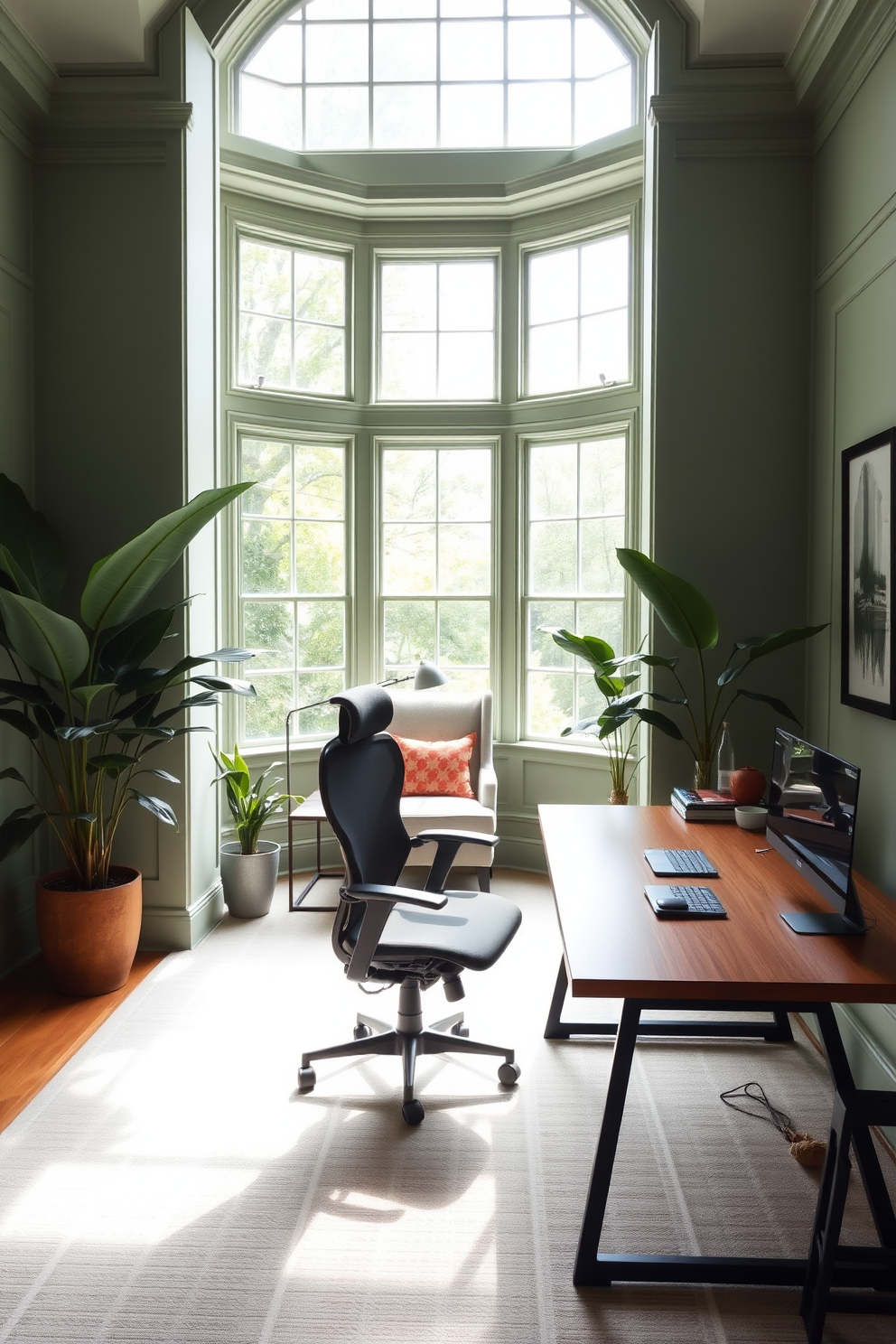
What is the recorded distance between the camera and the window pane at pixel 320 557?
499cm

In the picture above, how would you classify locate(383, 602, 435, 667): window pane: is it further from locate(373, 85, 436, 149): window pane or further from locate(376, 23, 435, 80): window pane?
locate(376, 23, 435, 80): window pane

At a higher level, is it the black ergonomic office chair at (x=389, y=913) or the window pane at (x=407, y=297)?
the window pane at (x=407, y=297)

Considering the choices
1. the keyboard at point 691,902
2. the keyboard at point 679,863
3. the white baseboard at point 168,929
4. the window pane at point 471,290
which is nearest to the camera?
the keyboard at point 691,902

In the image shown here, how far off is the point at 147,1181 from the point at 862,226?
3481 mm

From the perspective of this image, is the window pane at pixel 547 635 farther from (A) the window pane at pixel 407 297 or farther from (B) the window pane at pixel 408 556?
(A) the window pane at pixel 407 297

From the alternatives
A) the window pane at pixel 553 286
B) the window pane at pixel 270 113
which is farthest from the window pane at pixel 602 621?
the window pane at pixel 270 113

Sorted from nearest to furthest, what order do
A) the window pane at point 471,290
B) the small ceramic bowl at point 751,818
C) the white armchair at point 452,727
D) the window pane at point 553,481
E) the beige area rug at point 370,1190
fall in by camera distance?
the beige area rug at point 370,1190, the small ceramic bowl at point 751,818, the white armchair at point 452,727, the window pane at point 553,481, the window pane at point 471,290

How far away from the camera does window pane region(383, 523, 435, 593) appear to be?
5.16m

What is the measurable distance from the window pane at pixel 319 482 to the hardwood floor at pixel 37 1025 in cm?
237

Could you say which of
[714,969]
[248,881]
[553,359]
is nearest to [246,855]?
[248,881]

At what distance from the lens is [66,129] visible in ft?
12.6

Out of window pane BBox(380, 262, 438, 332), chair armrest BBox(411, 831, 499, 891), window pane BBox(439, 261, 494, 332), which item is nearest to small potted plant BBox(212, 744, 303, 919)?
chair armrest BBox(411, 831, 499, 891)

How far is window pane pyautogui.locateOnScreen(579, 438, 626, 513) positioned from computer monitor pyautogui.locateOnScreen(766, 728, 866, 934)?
235 cm

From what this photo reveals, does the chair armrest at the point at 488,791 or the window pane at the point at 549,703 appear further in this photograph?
the window pane at the point at 549,703
